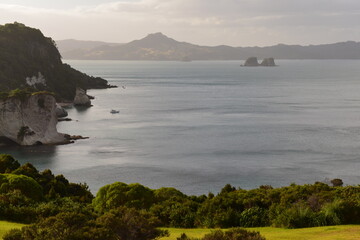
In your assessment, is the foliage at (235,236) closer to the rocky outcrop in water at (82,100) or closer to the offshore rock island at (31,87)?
the offshore rock island at (31,87)

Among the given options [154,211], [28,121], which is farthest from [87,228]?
[28,121]

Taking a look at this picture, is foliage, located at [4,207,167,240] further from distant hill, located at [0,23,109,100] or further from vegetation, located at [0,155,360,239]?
distant hill, located at [0,23,109,100]

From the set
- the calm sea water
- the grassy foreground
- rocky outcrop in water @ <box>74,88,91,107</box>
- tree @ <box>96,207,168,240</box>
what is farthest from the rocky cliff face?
tree @ <box>96,207,168,240</box>

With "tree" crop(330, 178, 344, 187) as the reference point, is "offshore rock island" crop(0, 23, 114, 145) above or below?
above

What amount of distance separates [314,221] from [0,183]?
22.6 meters

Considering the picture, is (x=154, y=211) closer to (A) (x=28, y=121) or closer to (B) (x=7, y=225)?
(B) (x=7, y=225)

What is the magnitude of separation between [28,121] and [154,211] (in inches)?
2905

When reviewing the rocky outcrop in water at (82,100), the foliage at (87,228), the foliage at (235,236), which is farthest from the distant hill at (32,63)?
the foliage at (235,236)

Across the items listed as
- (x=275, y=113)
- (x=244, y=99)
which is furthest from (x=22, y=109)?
(x=244, y=99)

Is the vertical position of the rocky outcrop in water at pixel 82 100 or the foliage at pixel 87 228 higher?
the foliage at pixel 87 228

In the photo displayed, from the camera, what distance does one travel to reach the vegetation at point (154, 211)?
15.7 metres

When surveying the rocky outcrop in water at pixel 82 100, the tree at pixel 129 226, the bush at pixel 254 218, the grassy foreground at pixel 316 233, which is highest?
the tree at pixel 129 226

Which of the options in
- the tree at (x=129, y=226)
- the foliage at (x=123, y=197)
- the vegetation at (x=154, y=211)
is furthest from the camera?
the foliage at (x=123, y=197)

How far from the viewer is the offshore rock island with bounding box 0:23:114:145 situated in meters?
96.3
